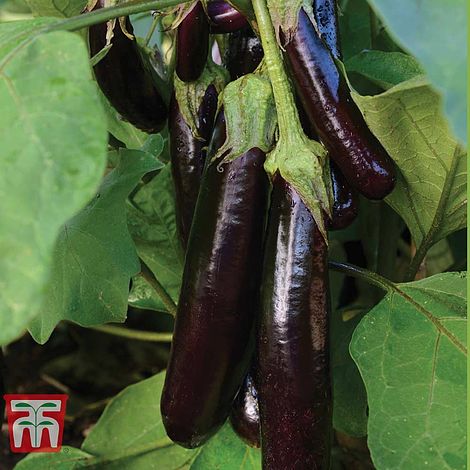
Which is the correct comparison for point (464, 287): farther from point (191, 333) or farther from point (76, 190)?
point (76, 190)

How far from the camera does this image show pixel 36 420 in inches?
48.3

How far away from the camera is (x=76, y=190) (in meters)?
0.65

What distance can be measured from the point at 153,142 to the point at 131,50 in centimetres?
12

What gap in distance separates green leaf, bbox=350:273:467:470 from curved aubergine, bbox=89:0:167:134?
392 millimetres

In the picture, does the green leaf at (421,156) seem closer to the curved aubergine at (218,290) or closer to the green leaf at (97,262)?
the curved aubergine at (218,290)

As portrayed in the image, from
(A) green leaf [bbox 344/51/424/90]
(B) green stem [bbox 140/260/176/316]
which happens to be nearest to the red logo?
(B) green stem [bbox 140/260/176/316]

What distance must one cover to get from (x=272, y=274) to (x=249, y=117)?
167 millimetres

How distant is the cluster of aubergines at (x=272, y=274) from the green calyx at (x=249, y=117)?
0.04 feet

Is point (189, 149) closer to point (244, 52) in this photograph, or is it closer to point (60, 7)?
point (244, 52)

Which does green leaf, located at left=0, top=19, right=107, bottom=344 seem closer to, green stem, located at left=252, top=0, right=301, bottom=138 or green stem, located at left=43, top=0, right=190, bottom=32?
green stem, located at left=43, top=0, right=190, bottom=32

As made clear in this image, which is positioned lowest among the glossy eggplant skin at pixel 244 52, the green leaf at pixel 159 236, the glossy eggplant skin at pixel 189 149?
the green leaf at pixel 159 236

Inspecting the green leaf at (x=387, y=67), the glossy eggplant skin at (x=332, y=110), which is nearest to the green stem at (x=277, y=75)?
the glossy eggplant skin at (x=332, y=110)

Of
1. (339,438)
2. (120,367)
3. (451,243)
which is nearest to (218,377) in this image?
(339,438)

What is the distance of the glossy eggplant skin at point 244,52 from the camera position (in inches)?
39.9
